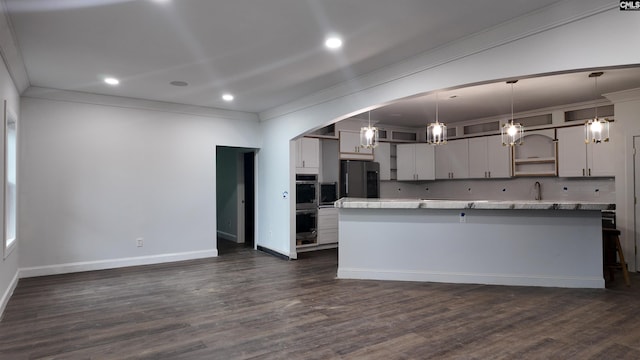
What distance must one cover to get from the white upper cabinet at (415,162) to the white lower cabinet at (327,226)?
2.01m

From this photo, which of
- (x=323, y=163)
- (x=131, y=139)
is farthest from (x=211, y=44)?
(x=323, y=163)

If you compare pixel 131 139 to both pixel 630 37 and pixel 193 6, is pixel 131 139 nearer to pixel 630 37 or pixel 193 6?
pixel 193 6

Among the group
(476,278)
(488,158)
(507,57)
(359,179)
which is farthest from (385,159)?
(507,57)

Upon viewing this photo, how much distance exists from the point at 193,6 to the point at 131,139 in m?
3.62

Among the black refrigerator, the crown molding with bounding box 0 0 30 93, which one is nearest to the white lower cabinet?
the black refrigerator

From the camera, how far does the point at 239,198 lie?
25.4 ft

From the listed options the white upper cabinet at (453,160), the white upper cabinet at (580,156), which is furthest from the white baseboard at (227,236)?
the white upper cabinet at (580,156)

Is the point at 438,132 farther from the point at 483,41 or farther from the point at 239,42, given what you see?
the point at 239,42

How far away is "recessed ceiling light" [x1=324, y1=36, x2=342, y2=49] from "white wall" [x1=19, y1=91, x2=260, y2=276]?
346 cm

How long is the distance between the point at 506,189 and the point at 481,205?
331 centimetres

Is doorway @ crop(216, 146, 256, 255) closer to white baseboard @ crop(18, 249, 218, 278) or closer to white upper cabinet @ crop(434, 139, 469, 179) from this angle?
white baseboard @ crop(18, 249, 218, 278)

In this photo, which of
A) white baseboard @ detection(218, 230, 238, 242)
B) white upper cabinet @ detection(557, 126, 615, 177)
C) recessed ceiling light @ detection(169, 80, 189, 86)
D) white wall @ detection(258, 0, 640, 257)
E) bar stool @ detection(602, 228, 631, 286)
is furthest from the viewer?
white baseboard @ detection(218, 230, 238, 242)

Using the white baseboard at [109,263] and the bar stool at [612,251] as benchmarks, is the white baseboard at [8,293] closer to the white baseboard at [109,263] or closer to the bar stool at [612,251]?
the white baseboard at [109,263]

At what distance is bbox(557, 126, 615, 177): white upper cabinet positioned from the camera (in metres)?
5.68
